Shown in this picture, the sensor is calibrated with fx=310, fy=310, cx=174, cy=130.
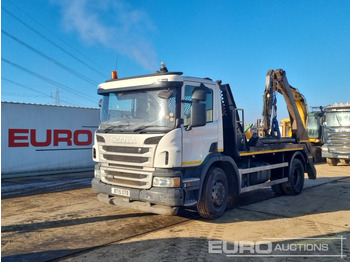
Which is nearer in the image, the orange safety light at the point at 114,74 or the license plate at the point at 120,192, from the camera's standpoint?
the license plate at the point at 120,192

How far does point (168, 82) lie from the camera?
17.7 feet

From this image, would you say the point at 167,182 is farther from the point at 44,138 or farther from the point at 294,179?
the point at 44,138

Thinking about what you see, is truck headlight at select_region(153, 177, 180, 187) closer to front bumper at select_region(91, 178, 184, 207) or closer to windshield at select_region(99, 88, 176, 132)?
front bumper at select_region(91, 178, 184, 207)

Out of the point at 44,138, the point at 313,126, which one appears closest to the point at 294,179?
the point at 44,138

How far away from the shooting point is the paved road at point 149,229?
448 cm

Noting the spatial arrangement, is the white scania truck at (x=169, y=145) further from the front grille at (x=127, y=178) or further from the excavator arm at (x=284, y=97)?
the excavator arm at (x=284, y=97)

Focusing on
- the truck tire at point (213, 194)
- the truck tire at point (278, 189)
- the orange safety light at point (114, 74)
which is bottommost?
the truck tire at point (278, 189)

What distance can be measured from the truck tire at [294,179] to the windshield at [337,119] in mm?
7474

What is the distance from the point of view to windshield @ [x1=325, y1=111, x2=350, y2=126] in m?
15.1

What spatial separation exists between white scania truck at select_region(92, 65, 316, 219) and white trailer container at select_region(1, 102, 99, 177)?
7.34 metres

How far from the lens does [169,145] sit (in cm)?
522

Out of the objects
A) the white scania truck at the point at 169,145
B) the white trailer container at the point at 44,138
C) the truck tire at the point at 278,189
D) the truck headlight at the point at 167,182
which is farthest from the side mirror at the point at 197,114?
the white trailer container at the point at 44,138

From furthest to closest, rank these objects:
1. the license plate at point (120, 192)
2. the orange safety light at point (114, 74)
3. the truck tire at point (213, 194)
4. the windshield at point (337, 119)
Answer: the windshield at point (337, 119) → the orange safety light at point (114, 74) → the truck tire at point (213, 194) → the license plate at point (120, 192)

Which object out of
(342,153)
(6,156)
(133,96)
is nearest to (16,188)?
(6,156)
